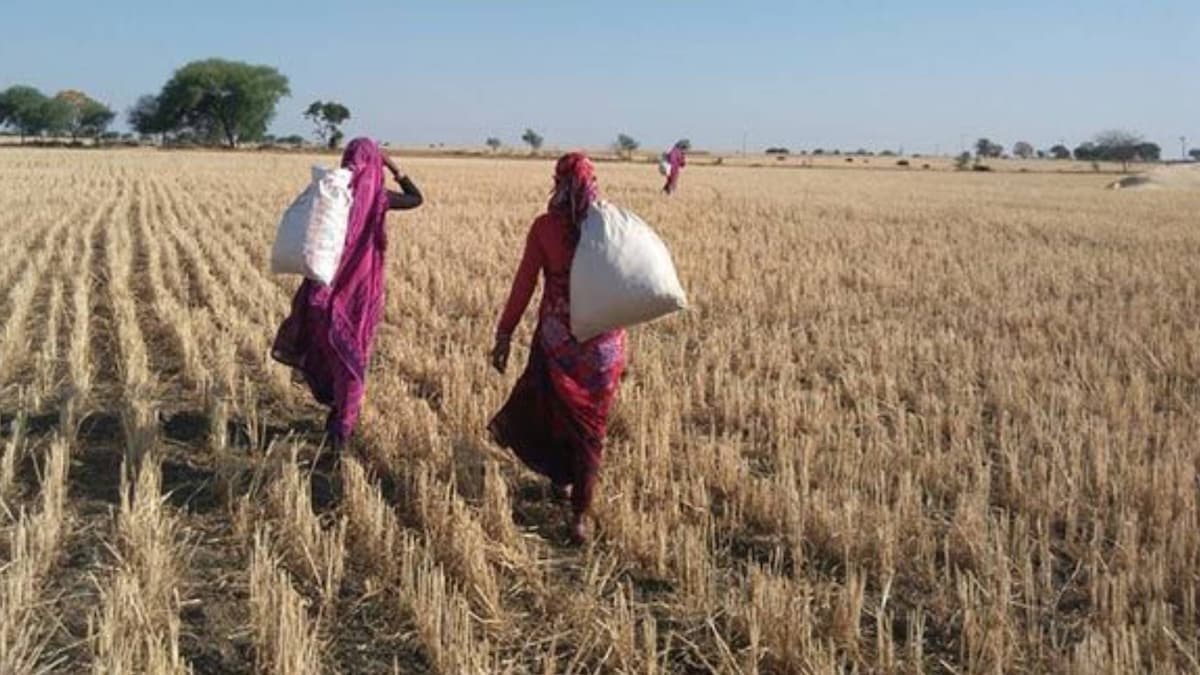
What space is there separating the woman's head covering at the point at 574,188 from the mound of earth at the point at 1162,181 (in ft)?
149

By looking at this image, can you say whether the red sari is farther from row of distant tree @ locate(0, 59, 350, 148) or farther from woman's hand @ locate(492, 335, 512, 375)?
row of distant tree @ locate(0, 59, 350, 148)

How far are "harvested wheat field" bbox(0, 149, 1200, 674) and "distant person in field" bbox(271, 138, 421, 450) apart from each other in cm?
36

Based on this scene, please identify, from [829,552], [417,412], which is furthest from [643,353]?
[829,552]

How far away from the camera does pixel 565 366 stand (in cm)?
439

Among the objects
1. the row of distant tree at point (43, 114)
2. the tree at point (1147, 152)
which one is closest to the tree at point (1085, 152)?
the tree at point (1147, 152)

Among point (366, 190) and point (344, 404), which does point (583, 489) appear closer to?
point (344, 404)

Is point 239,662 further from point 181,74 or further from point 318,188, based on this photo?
point 181,74

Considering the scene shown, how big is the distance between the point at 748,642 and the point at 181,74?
102 m

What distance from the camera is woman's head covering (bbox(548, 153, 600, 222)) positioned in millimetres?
4270

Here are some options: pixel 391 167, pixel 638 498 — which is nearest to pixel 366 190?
pixel 391 167

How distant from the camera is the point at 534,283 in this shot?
4543 millimetres

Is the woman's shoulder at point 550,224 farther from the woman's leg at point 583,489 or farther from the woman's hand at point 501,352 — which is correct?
the woman's leg at point 583,489

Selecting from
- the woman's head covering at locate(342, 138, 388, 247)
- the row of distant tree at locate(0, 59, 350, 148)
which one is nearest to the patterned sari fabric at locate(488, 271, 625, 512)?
the woman's head covering at locate(342, 138, 388, 247)

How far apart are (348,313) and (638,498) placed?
172cm
